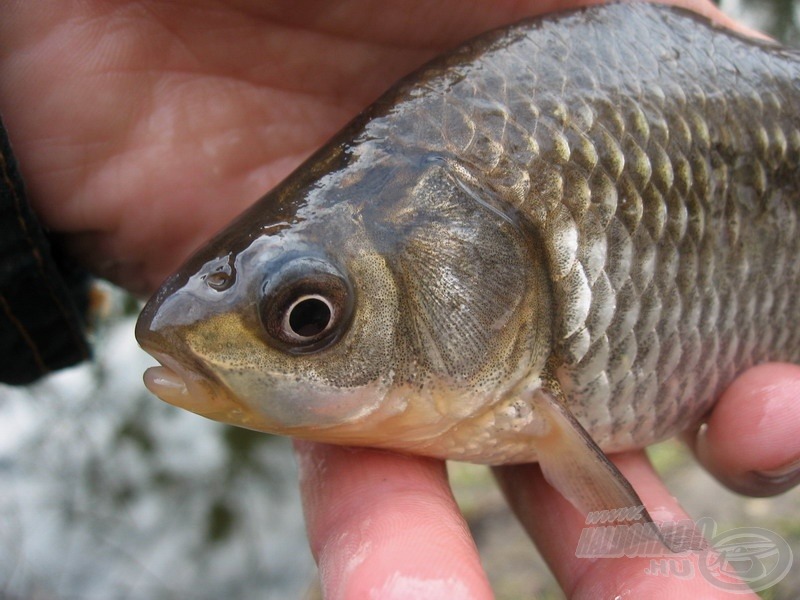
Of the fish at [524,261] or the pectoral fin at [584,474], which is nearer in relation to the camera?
the fish at [524,261]

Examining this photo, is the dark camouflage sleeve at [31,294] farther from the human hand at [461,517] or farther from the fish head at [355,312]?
the human hand at [461,517]

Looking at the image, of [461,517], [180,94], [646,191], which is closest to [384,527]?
[461,517]

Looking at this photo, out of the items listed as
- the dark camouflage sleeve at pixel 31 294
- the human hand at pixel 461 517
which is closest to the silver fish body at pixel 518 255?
the human hand at pixel 461 517

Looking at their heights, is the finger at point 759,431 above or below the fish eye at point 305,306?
below

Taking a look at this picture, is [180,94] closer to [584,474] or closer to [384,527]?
[384,527]

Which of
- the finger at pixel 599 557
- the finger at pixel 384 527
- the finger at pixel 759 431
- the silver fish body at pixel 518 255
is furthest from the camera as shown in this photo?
the finger at pixel 759 431

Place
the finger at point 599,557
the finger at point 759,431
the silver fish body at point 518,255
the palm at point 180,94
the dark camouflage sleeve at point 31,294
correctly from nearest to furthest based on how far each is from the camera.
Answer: the silver fish body at point 518,255 < the finger at point 599,557 < the finger at point 759,431 < the dark camouflage sleeve at point 31,294 < the palm at point 180,94

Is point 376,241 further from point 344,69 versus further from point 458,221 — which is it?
point 344,69
